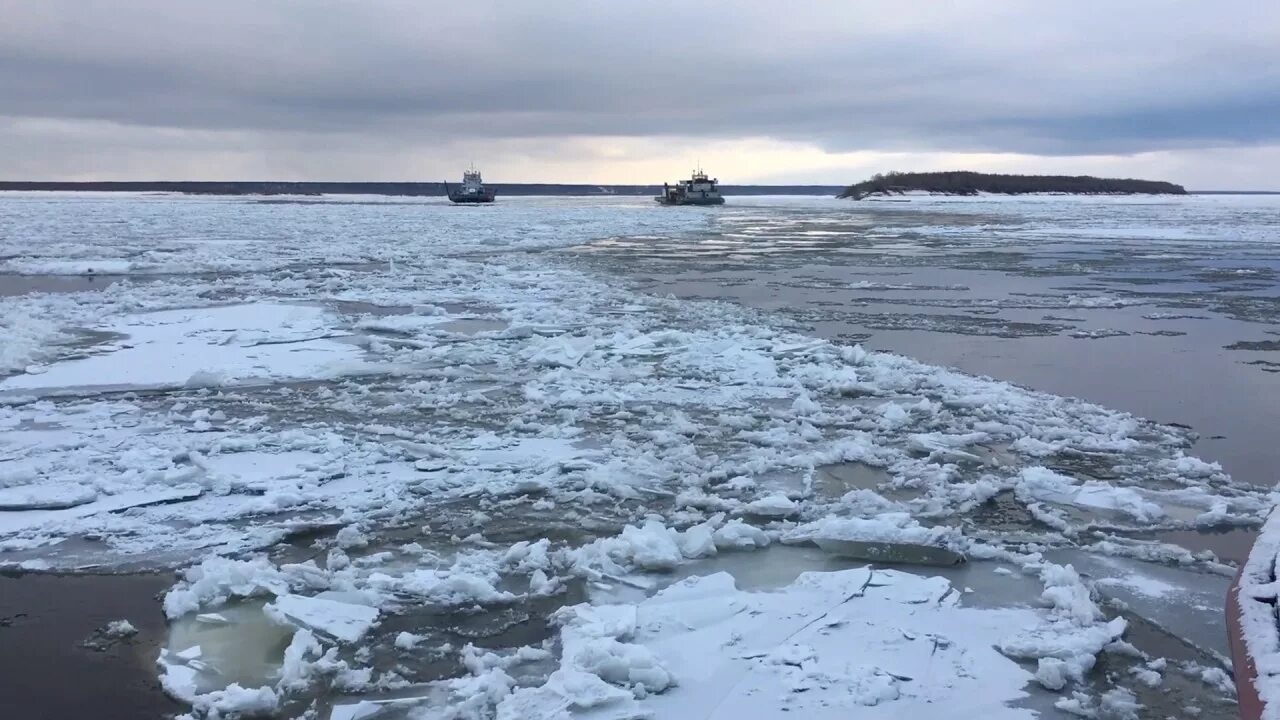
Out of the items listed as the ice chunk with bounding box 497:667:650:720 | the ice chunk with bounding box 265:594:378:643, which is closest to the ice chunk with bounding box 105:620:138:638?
the ice chunk with bounding box 265:594:378:643

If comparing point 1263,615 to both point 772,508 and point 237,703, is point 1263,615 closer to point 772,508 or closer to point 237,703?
point 772,508

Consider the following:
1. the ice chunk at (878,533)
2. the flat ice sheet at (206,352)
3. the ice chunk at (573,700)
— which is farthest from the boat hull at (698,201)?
the ice chunk at (573,700)

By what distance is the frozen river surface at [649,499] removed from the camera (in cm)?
343

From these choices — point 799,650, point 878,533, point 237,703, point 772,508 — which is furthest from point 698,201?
point 237,703

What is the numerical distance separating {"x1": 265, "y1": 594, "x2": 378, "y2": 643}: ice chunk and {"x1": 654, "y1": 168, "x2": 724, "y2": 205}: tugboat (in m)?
68.5

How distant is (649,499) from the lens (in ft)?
17.3

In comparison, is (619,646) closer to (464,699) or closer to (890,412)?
(464,699)

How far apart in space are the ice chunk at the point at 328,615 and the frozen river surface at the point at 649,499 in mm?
15

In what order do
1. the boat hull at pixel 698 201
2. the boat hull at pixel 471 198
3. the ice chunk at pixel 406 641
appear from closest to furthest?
1. the ice chunk at pixel 406 641
2. the boat hull at pixel 698 201
3. the boat hull at pixel 471 198

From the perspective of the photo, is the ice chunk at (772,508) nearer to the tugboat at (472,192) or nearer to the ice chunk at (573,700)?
the ice chunk at (573,700)

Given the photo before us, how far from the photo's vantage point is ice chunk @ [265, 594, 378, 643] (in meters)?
3.75

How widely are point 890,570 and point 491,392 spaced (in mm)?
4360

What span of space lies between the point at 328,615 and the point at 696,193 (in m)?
69.4

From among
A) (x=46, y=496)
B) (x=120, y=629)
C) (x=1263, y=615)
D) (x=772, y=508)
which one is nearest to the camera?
(x=1263, y=615)
